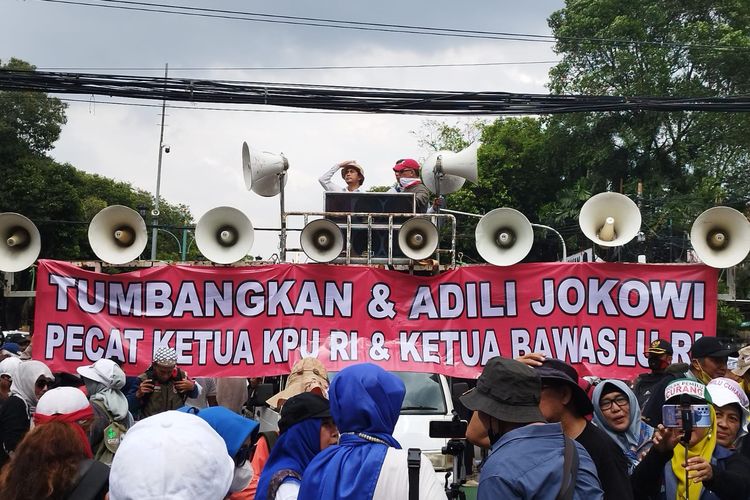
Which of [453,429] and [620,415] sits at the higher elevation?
[620,415]

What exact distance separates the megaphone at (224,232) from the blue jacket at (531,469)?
6232mm

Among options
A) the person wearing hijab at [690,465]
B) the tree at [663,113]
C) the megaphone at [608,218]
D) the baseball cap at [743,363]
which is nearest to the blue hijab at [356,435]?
the person wearing hijab at [690,465]

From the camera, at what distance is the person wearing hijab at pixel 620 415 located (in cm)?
466

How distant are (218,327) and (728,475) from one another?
570 cm

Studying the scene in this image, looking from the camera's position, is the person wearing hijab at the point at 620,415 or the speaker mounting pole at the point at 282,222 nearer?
the person wearing hijab at the point at 620,415

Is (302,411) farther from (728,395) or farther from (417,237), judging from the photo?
(417,237)

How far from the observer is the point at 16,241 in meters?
9.02

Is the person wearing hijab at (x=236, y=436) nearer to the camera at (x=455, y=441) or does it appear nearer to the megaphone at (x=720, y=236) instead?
the camera at (x=455, y=441)

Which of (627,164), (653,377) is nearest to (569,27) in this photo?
(627,164)

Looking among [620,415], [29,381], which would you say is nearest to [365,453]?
[620,415]

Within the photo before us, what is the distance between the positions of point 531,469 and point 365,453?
57 centimetres

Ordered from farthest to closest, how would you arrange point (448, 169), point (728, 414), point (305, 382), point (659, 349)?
point (448, 169)
point (659, 349)
point (305, 382)
point (728, 414)

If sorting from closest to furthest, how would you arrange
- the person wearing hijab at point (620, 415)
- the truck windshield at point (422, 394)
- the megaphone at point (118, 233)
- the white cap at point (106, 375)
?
the person wearing hijab at point (620, 415), the white cap at point (106, 375), the truck windshield at point (422, 394), the megaphone at point (118, 233)

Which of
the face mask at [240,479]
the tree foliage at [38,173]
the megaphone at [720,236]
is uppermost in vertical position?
the tree foliage at [38,173]
